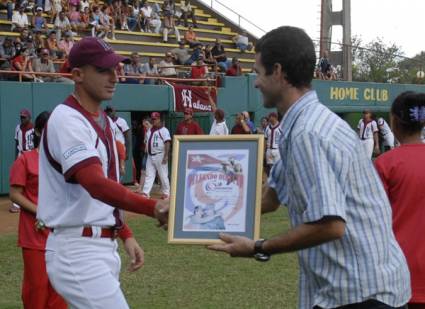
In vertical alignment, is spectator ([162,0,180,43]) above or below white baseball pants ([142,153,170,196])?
above

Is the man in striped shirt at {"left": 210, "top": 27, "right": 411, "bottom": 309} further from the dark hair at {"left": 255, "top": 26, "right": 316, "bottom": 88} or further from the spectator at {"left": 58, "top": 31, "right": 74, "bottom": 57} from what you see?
the spectator at {"left": 58, "top": 31, "right": 74, "bottom": 57}

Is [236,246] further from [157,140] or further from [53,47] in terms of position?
[53,47]

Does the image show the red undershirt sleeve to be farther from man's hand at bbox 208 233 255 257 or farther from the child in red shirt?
the child in red shirt

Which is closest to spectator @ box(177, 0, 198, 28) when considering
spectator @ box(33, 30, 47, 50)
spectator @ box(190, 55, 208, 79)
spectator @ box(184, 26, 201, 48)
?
spectator @ box(184, 26, 201, 48)

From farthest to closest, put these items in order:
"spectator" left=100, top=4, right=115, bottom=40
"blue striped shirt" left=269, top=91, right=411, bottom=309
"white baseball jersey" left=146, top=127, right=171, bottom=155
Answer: "spectator" left=100, top=4, right=115, bottom=40, "white baseball jersey" left=146, top=127, right=171, bottom=155, "blue striped shirt" left=269, top=91, right=411, bottom=309

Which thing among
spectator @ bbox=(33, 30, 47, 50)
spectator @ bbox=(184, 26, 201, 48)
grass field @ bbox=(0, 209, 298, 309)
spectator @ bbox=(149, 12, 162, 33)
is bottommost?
grass field @ bbox=(0, 209, 298, 309)

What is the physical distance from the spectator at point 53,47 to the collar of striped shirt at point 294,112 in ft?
63.1

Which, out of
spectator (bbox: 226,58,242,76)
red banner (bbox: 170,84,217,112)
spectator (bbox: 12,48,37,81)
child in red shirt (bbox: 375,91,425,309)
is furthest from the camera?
spectator (bbox: 226,58,242,76)

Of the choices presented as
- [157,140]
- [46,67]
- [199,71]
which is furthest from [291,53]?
[199,71]

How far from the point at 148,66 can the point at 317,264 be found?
68.6ft

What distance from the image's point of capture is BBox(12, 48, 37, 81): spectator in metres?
19.0

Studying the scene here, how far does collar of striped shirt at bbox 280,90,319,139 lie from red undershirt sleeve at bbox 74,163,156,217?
100 cm

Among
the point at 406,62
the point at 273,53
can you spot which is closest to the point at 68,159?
the point at 273,53

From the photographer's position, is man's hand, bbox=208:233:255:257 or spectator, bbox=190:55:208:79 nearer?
man's hand, bbox=208:233:255:257
